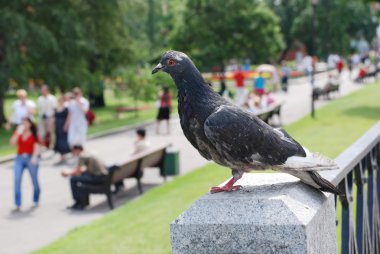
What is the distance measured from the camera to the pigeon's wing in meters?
3.09

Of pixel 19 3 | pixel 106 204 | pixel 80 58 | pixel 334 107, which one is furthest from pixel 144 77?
pixel 106 204

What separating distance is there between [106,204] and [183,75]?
1080 centimetres

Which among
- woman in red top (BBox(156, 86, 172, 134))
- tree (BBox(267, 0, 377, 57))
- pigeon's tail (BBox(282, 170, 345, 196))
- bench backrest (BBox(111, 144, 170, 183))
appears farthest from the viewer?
tree (BBox(267, 0, 377, 57))

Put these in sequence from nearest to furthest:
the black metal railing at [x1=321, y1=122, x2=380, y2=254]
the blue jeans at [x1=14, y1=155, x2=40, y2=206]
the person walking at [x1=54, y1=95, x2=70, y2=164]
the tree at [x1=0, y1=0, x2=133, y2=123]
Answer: the black metal railing at [x1=321, y1=122, x2=380, y2=254] < the blue jeans at [x1=14, y1=155, x2=40, y2=206] < the person walking at [x1=54, y1=95, x2=70, y2=164] < the tree at [x1=0, y1=0, x2=133, y2=123]

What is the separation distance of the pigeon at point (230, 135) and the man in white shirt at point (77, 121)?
16.5 metres

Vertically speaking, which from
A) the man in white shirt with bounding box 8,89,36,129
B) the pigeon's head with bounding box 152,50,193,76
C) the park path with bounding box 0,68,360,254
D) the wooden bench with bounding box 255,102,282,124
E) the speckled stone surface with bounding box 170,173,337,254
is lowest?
the park path with bounding box 0,68,360,254

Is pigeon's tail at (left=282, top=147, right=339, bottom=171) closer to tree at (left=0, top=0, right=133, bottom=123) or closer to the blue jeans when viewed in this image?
the blue jeans

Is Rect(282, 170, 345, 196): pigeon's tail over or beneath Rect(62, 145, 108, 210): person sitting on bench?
over

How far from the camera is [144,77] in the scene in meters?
32.6

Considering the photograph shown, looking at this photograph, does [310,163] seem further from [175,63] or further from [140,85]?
[140,85]

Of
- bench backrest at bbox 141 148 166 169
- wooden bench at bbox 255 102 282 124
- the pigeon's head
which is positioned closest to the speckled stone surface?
the pigeon's head

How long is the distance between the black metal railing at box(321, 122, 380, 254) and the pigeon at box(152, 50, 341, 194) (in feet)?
0.65

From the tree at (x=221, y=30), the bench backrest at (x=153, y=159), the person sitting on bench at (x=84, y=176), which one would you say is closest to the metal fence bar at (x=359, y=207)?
the person sitting on bench at (x=84, y=176)

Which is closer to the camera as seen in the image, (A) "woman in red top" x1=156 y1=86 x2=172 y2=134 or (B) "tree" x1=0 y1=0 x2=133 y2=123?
(A) "woman in red top" x1=156 y1=86 x2=172 y2=134
